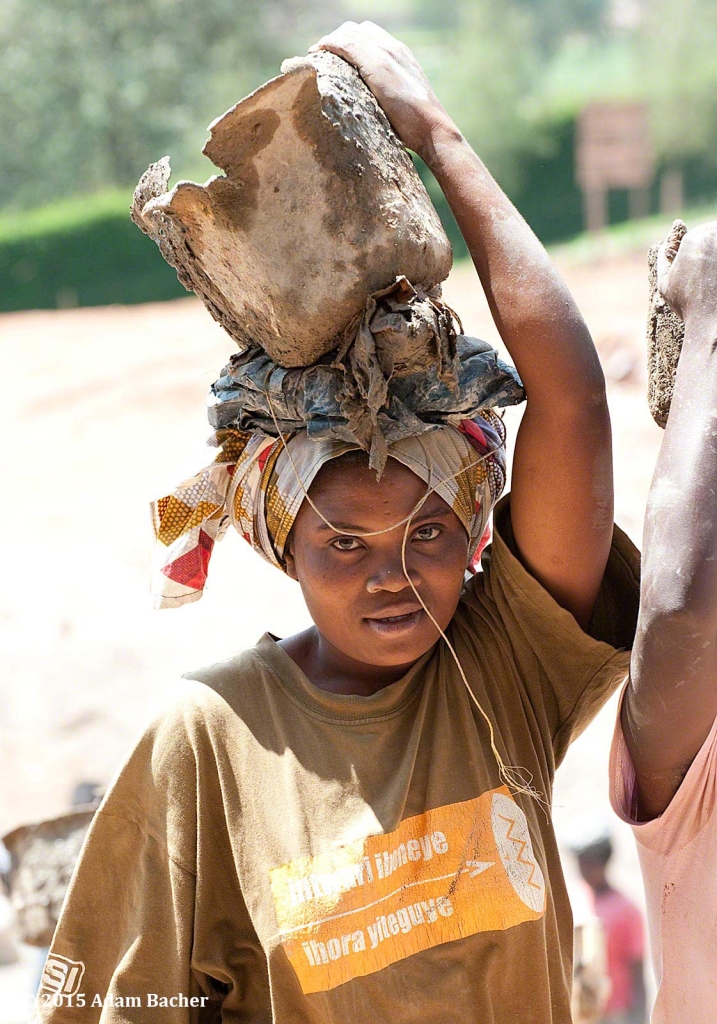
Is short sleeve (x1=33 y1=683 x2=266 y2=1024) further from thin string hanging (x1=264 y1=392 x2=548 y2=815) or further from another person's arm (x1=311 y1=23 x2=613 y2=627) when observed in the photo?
another person's arm (x1=311 y1=23 x2=613 y2=627)

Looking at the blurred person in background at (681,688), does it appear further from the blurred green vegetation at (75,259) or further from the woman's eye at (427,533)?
the blurred green vegetation at (75,259)

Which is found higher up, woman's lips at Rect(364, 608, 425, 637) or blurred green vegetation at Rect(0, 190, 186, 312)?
blurred green vegetation at Rect(0, 190, 186, 312)

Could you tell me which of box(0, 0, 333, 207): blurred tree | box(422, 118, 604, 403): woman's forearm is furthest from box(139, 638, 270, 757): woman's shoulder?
box(0, 0, 333, 207): blurred tree

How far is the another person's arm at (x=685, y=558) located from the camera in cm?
149

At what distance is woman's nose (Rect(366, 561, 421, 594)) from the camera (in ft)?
5.50

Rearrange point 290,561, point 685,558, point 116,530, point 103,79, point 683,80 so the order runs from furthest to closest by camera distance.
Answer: point 103,79, point 683,80, point 116,530, point 290,561, point 685,558

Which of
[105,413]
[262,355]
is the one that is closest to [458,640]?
[262,355]

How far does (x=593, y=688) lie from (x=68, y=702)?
18.3 feet

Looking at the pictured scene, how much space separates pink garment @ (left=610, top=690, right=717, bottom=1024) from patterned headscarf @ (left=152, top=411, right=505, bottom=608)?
1.41 ft

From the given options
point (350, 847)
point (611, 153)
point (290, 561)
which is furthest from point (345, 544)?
point (611, 153)

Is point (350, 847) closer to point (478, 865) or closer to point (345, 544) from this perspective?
point (478, 865)

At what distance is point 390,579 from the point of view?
1678mm

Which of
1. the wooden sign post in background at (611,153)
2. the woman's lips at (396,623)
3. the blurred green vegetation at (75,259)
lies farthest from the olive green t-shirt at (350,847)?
the blurred green vegetation at (75,259)

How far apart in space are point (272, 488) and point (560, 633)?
49 centimetres
